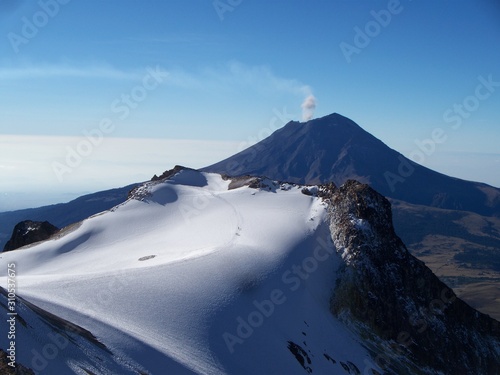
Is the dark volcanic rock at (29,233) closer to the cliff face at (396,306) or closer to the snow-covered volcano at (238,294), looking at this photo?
the snow-covered volcano at (238,294)

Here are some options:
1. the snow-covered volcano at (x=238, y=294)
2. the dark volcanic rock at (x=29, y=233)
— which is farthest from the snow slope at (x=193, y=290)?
the dark volcanic rock at (x=29, y=233)

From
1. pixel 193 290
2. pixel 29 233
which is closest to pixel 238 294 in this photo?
pixel 193 290

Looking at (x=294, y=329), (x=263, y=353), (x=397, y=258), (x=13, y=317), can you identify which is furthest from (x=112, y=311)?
(x=397, y=258)

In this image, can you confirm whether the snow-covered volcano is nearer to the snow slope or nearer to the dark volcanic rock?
the snow slope

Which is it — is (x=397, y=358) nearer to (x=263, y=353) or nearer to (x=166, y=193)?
(x=263, y=353)

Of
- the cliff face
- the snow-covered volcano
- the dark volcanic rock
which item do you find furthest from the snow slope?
the dark volcanic rock
